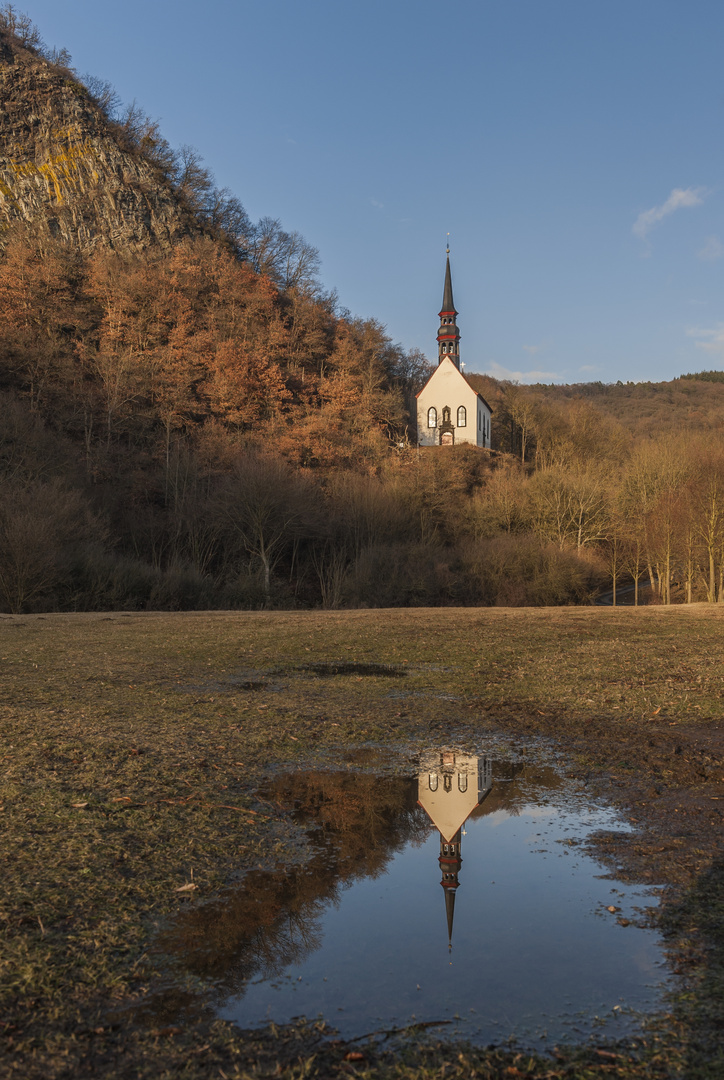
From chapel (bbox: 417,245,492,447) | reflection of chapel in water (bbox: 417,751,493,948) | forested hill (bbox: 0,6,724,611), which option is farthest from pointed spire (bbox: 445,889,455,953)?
chapel (bbox: 417,245,492,447)

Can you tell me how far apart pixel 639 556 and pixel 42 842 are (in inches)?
2003

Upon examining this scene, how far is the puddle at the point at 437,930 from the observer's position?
341cm

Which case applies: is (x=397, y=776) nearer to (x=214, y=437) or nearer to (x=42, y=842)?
(x=42, y=842)

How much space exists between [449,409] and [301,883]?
87.8 metres

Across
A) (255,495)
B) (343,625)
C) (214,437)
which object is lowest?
(343,625)

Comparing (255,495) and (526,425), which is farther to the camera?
(526,425)

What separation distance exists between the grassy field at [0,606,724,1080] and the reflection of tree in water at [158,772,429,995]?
19 cm

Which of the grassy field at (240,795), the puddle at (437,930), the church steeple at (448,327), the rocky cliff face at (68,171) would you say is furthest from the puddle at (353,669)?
the church steeple at (448,327)

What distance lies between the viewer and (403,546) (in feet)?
144

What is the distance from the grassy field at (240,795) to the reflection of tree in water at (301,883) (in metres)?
0.19

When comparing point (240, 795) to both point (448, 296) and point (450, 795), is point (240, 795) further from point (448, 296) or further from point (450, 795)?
point (448, 296)

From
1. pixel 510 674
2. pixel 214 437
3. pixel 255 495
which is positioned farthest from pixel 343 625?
pixel 214 437

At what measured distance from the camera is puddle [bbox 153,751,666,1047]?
3414mm

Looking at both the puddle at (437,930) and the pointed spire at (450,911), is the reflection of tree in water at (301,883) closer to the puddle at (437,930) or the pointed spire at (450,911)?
the puddle at (437,930)
